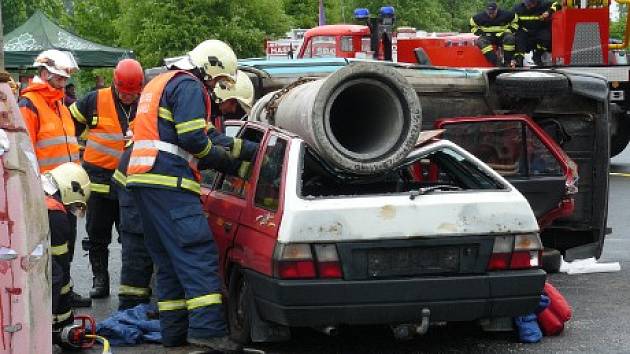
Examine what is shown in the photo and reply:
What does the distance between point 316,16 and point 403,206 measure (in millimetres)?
32890

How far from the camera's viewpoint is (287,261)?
20.3ft

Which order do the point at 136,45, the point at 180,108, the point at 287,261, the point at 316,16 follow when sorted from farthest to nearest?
1. the point at 316,16
2. the point at 136,45
3. the point at 180,108
4. the point at 287,261

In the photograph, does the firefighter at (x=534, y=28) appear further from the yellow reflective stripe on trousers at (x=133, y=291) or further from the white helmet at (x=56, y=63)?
the yellow reflective stripe on trousers at (x=133, y=291)

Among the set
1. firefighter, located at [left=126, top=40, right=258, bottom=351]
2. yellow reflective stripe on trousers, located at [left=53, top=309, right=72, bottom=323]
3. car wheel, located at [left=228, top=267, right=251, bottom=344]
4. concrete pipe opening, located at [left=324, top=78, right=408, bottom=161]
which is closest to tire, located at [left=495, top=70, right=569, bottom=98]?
concrete pipe opening, located at [left=324, top=78, right=408, bottom=161]

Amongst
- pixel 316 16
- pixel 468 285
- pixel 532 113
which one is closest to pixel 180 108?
pixel 468 285

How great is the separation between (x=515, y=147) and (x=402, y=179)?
1.94 meters

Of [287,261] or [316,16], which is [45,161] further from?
[316,16]

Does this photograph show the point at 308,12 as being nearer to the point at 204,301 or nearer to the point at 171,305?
the point at 171,305

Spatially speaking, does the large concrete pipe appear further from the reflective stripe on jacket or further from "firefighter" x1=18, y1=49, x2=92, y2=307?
the reflective stripe on jacket

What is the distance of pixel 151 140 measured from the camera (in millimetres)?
6832

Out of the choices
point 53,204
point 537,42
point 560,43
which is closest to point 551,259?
point 53,204

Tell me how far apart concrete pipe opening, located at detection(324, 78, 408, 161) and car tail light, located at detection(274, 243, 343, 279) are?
0.62 m

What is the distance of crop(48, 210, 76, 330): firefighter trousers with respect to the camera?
22.3ft

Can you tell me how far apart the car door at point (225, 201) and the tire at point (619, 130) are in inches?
458
